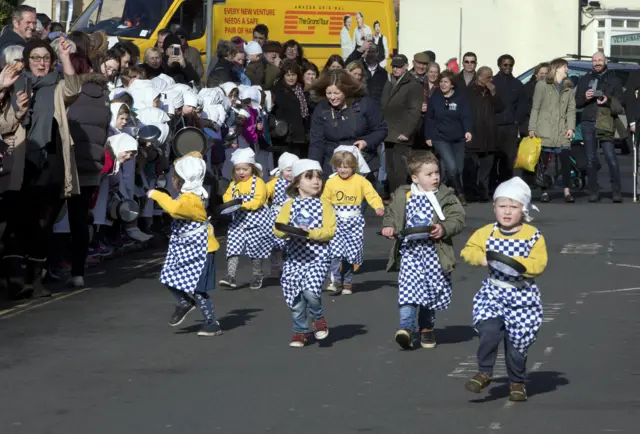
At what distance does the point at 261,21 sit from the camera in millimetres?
30328

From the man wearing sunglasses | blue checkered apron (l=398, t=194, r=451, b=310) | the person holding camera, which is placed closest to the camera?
blue checkered apron (l=398, t=194, r=451, b=310)

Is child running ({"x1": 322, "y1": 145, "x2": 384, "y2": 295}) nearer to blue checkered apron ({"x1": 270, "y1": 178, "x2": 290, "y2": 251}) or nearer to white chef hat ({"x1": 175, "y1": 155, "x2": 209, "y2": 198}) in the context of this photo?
blue checkered apron ({"x1": 270, "y1": 178, "x2": 290, "y2": 251})

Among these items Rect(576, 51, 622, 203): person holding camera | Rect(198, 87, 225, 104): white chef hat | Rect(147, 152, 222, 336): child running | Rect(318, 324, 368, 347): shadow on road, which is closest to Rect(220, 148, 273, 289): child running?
Rect(318, 324, 368, 347): shadow on road

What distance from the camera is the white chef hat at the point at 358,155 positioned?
14273 millimetres

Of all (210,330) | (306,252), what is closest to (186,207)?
(210,330)

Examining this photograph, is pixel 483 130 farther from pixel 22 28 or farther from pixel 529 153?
pixel 22 28

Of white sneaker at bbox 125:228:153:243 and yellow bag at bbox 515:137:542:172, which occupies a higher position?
yellow bag at bbox 515:137:542:172

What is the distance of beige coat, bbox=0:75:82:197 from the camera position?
41.3 ft

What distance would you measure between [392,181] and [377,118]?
22.1 feet

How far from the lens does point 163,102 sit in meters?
17.5

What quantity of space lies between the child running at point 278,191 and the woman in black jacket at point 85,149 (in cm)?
159

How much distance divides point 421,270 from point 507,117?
14181mm

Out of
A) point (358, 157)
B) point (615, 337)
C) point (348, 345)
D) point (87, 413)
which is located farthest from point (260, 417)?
point (358, 157)

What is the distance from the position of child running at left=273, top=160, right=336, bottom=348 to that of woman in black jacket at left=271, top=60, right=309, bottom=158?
10.7 m
